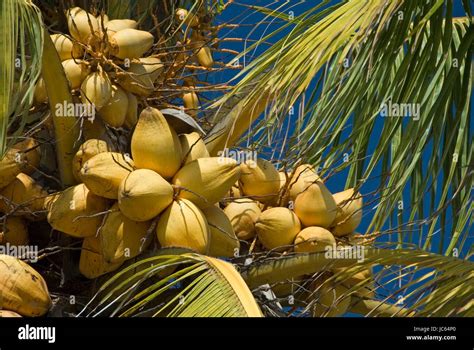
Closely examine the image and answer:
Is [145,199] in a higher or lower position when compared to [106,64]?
lower

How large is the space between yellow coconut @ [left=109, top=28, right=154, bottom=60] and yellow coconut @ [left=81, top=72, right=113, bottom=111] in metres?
0.11

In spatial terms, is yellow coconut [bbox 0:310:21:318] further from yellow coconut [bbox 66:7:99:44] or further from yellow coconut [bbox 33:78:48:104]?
yellow coconut [bbox 66:7:99:44]

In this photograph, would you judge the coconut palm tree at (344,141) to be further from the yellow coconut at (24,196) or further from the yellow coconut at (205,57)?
the yellow coconut at (205,57)

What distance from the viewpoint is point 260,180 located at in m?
4.06

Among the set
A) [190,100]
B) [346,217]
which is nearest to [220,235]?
[346,217]

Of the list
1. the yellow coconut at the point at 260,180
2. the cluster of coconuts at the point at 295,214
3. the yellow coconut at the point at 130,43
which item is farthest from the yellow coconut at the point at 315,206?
the yellow coconut at the point at 130,43

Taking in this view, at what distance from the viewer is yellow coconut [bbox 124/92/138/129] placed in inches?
158

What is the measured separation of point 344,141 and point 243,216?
24.8 inches

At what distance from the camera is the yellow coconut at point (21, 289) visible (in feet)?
11.6

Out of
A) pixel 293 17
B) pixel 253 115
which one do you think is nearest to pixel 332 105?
pixel 253 115

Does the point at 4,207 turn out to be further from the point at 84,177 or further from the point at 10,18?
the point at 10,18

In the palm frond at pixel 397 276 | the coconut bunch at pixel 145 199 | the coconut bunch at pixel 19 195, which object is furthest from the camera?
the coconut bunch at pixel 19 195

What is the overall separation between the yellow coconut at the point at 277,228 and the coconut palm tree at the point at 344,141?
0.19 feet

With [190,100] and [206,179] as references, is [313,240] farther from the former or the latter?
[190,100]
